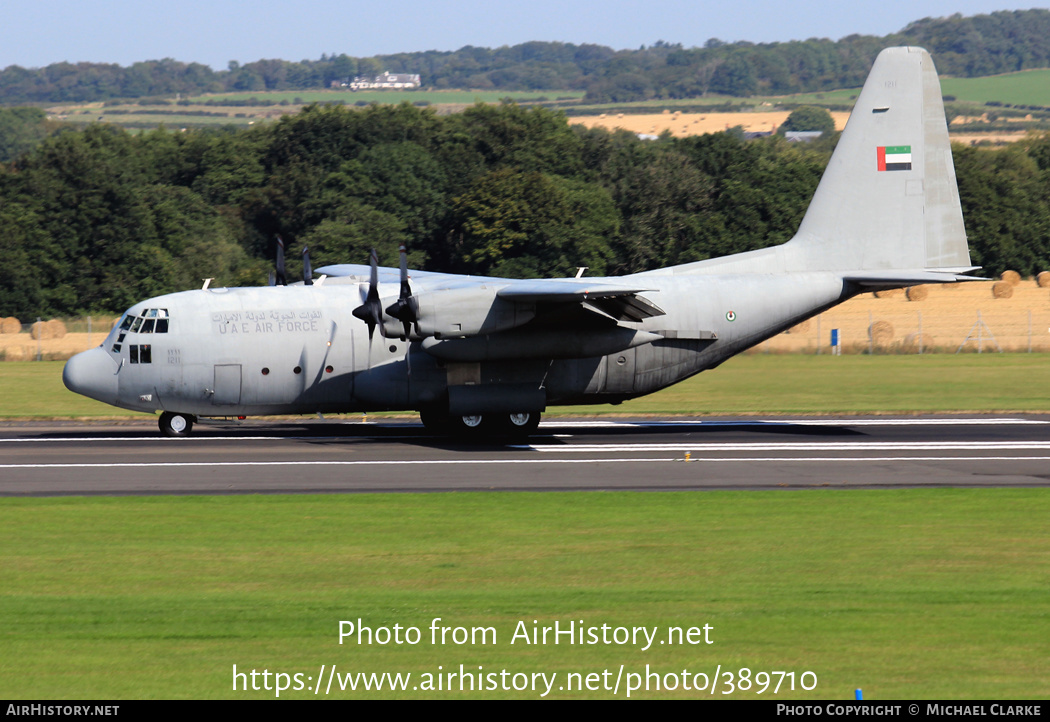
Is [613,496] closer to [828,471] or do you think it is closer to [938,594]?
[828,471]

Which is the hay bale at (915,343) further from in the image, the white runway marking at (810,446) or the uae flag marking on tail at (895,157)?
the white runway marking at (810,446)

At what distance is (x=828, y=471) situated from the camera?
22.5 m

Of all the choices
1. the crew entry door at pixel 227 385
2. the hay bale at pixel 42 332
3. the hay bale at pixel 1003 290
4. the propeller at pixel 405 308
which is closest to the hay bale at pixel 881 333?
the hay bale at pixel 1003 290

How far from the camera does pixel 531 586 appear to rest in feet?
44.1

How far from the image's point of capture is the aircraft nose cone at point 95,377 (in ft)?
88.5

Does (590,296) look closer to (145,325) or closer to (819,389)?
(145,325)

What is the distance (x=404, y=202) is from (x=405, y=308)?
54.0 metres

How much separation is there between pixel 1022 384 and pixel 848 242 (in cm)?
1398

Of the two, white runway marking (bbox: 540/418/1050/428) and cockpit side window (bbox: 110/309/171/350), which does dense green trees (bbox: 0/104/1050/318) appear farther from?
cockpit side window (bbox: 110/309/171/350)

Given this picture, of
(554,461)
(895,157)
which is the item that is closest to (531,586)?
(554,461)

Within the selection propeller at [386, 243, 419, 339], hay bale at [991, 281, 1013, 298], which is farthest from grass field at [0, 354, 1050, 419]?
hay bale at [991, 281, 1013, 298]

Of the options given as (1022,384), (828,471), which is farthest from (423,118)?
(828,471)

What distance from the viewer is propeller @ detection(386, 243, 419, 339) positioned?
82.2ft

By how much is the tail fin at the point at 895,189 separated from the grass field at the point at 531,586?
10677 millimetres
